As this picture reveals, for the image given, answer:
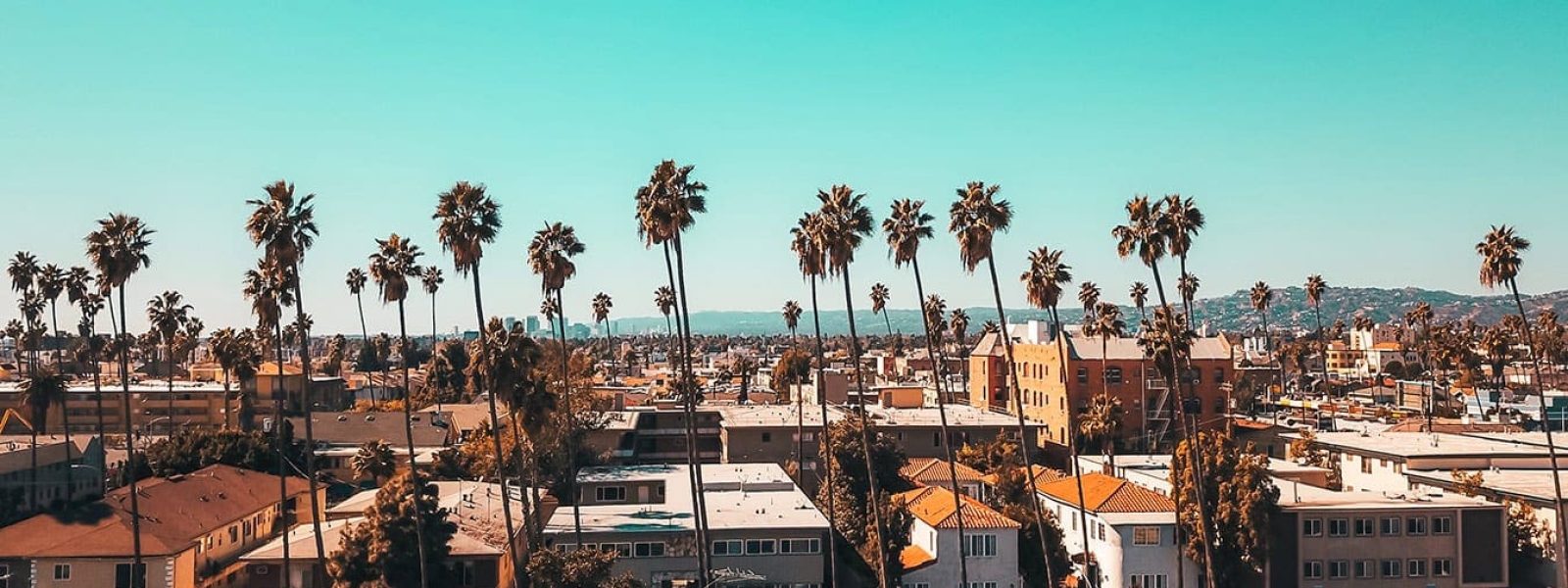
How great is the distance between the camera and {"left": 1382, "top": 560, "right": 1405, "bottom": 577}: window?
60.3 metres

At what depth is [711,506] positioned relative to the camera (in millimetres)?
61281

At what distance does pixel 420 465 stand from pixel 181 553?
1188 inches

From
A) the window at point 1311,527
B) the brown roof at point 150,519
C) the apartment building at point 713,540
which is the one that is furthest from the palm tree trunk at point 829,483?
the brown roof at point 150,519

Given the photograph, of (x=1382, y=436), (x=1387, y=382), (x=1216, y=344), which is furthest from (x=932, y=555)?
(x=1387, y=382)

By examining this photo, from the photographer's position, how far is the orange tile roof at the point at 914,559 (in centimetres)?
5847

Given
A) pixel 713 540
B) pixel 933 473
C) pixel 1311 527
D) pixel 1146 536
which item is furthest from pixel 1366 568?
pixel 713 540

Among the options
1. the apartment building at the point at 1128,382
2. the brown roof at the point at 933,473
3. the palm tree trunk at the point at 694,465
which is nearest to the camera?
the palm tree trunk at the point at 694,465

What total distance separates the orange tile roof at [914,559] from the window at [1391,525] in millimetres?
23335

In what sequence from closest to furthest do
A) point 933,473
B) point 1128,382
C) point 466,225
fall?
1. point 466,225
2. point 933,473
3. point 1128,382

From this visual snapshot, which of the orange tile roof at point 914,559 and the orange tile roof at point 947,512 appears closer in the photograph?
the orange tile roof at point 947,512

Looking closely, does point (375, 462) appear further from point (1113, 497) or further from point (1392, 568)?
point (1392, 568)

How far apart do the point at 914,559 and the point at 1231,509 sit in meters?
15.8

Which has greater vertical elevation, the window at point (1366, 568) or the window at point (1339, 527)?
the window at point (1339, 527)

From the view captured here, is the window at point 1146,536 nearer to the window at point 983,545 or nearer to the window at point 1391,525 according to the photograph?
the window at point 983,545
